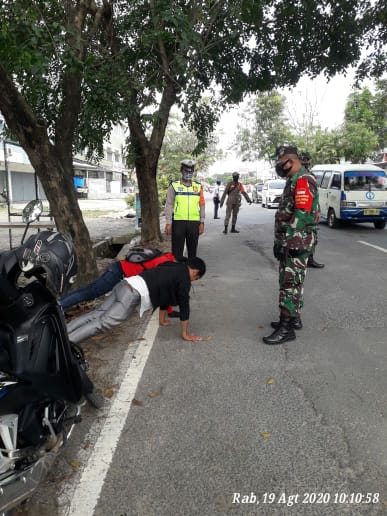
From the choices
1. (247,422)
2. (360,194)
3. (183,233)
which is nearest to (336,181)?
(360,194)

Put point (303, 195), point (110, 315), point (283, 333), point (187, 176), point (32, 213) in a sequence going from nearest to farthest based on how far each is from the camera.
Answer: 1. point (32, 213)
2. point (110, 315)
3. point (303, 195)
4. point (283, 333)
5. point (187, 176)

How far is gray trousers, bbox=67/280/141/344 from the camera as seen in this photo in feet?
11.5

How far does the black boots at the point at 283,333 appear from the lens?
4.34 meters

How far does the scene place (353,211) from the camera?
12.7 meters

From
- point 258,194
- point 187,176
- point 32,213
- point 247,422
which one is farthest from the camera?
point 258,194

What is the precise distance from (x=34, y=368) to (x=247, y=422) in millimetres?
1512

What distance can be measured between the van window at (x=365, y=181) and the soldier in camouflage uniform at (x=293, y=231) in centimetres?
920

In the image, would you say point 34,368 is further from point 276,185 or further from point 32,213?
point 276,185

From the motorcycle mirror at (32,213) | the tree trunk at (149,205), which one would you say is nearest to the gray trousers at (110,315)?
the motorcycle mirror at (32,213)

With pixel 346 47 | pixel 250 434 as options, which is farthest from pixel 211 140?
pixel 250 434

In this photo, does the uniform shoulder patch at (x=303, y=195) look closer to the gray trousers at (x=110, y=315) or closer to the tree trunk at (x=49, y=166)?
the gray trousers at (x=110, y=315)

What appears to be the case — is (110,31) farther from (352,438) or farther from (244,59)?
(352,438)

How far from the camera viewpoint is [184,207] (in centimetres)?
634

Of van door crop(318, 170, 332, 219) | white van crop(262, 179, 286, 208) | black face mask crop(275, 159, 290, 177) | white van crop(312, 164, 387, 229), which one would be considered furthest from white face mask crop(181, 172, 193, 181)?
white van crop(262, 179, 286, 208)
